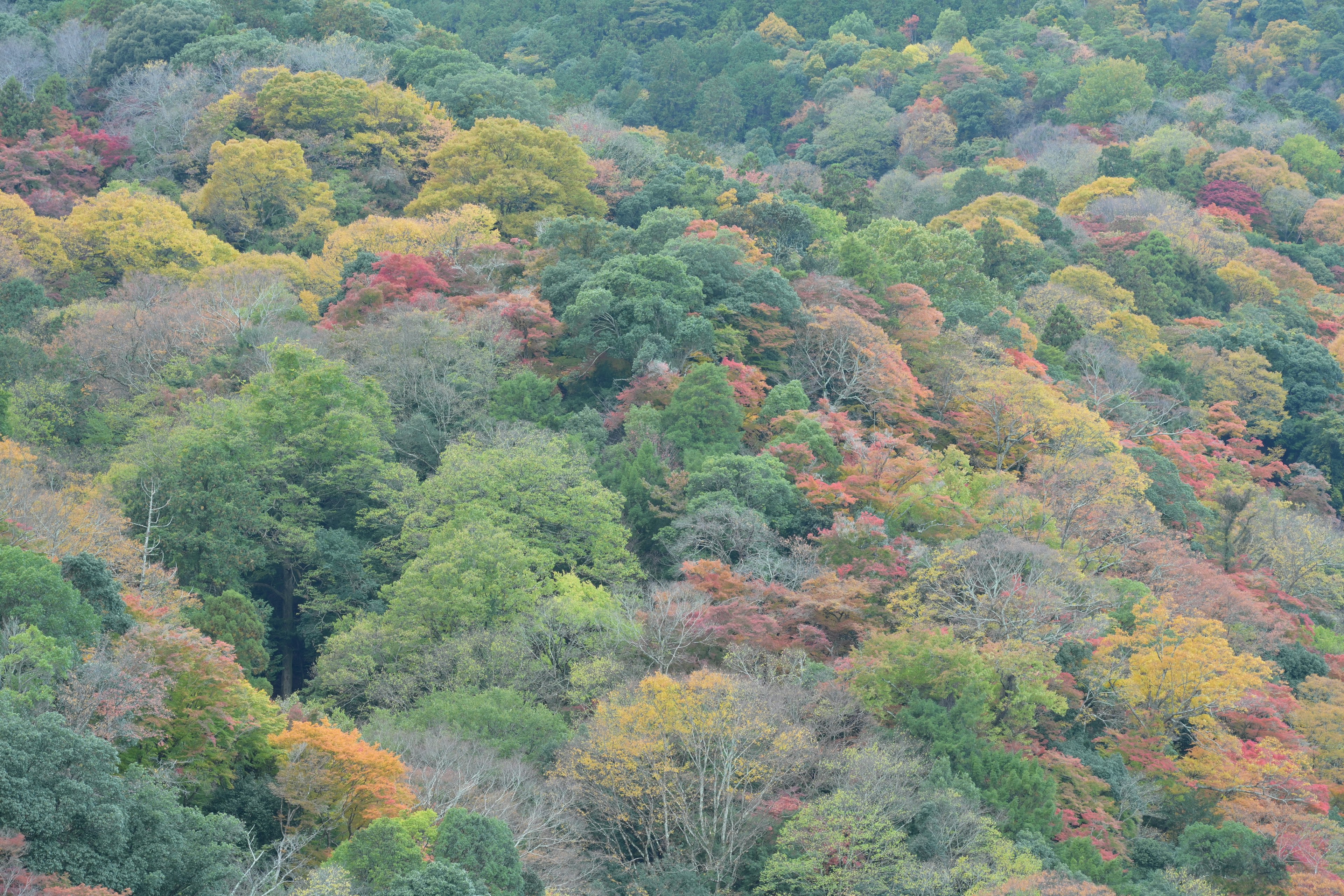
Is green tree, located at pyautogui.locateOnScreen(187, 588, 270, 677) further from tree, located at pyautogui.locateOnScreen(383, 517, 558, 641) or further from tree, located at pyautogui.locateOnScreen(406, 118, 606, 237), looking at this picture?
tree, located at pyautogui.locateOnScreen(406, 118, 606, 237)

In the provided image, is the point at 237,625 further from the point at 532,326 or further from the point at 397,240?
the point at 397,240

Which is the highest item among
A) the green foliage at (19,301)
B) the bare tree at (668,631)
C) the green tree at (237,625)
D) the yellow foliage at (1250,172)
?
the yellow foliage at (1250,172)

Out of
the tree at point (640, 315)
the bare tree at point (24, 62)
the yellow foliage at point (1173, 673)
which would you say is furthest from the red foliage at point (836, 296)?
the bare tree at point (24, 62)

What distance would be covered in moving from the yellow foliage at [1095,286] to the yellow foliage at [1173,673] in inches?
1175

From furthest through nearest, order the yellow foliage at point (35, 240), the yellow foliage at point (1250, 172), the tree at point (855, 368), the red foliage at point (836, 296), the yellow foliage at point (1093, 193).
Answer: the yellow foliage at point (1250, 172) → the yellow foliage at point (1093, 193) → the yellow foliage at point (35, 240) → the red foliage at point (836, 296) → the tree at point (855, 368)

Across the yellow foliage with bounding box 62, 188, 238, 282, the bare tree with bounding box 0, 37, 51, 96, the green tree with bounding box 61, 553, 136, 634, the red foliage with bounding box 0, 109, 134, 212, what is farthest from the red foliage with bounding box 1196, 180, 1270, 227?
the green tree with bounding box 61, 553, 136, 634

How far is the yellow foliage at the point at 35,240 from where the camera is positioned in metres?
48.4

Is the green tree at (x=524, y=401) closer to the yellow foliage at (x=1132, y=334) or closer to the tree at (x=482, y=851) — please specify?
the tree at (x=482, y=851)

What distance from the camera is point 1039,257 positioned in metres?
62.5

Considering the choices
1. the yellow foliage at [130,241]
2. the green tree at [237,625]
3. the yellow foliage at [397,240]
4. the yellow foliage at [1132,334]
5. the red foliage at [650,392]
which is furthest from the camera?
the yellow foliage at [1132,334]

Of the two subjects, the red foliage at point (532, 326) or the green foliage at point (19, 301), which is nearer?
the red foliage at point (532, 326)

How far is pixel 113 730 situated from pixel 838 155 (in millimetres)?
70985

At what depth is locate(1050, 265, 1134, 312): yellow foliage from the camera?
201 feet

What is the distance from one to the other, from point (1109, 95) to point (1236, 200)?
52.6ft
